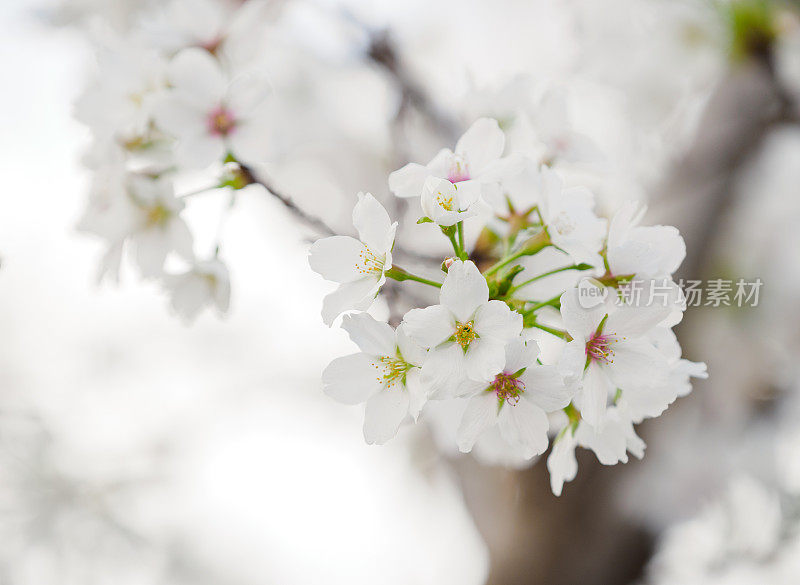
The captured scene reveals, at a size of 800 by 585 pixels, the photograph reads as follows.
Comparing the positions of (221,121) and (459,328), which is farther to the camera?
(221,121)

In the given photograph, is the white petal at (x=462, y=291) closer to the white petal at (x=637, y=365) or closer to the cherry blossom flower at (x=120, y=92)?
the white petal at (x=637, y=365)

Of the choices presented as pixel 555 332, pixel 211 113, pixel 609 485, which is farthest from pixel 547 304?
pixel 609 485

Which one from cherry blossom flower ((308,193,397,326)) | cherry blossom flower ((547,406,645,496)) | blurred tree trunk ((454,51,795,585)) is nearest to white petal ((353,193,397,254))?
cherry blossom flower ((308,193,397,326))

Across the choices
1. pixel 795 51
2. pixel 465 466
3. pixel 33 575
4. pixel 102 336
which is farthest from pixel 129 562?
pixel 795 51

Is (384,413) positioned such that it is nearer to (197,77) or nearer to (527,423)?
(527,423)

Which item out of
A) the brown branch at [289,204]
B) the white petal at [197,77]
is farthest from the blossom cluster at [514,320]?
the white petal at [197,77]

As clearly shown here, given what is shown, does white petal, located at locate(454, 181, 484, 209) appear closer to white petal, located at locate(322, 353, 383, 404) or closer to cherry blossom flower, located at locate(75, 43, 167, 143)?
white petal, located at locate(322, 353, 383, 404)

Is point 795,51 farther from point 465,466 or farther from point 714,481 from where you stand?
point 465,466
